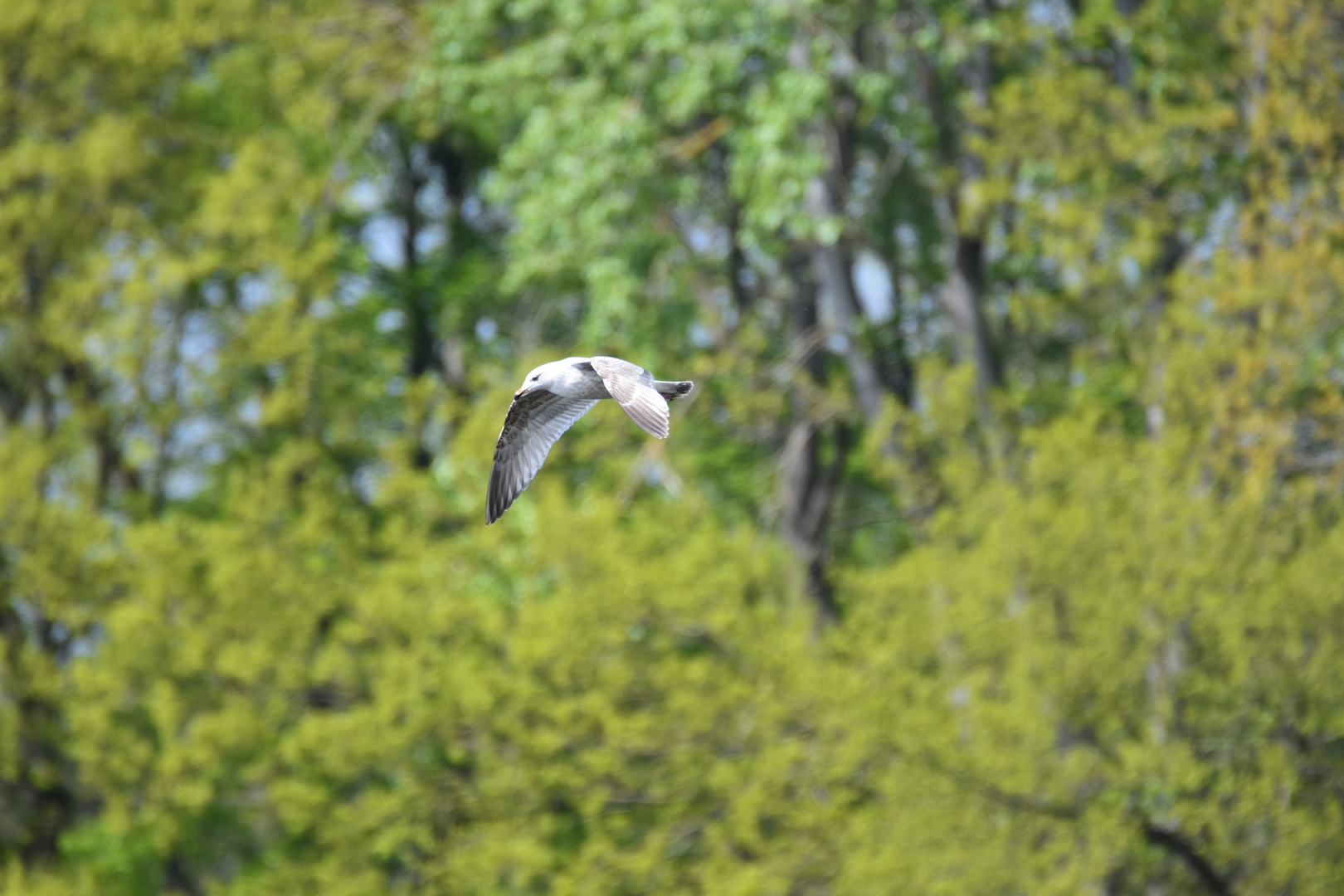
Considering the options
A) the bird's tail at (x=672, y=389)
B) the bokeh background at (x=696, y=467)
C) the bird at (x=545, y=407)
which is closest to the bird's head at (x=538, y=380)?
the bird at (x=545, y=407)

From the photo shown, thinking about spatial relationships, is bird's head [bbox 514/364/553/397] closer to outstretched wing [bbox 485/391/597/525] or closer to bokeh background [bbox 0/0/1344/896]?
outstretched wing [bbox 485/391/597/525]

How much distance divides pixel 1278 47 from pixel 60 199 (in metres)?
10.9

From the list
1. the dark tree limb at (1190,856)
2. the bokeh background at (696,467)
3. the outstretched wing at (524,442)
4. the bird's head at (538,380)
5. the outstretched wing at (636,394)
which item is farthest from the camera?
the bokeh background at (696,467)

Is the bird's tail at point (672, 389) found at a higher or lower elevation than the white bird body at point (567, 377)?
higher

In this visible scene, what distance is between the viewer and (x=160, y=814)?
49.4 feet

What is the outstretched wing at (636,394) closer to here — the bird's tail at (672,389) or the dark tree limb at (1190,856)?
the bird's tail at (672,389)

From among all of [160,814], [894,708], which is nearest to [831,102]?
[894,708]

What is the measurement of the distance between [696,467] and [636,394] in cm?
1225

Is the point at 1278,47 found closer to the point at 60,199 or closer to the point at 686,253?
the point at 686,253

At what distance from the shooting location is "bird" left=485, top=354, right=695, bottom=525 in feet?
23.0

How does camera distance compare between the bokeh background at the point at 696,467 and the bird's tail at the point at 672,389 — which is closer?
the bird's tail at the point at 672,389

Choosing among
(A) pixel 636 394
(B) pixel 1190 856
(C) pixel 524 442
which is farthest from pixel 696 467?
(A) pixel 636 394

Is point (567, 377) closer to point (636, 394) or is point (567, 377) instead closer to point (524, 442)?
point (524, 442)

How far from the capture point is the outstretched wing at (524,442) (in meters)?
8.20
